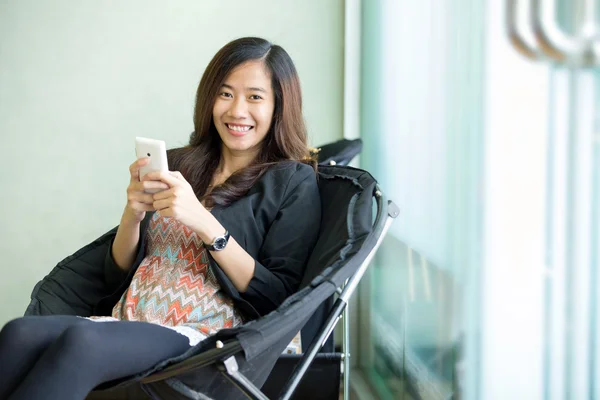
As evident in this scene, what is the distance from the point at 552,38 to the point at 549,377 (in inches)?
23.4

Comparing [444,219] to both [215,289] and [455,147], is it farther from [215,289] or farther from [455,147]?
[215,289]

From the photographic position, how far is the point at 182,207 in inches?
64.9

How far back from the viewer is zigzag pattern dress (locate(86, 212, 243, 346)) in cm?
171

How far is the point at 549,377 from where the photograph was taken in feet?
4.14

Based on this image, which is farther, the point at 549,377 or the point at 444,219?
the point at 444,219

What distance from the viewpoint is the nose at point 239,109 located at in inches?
75.4

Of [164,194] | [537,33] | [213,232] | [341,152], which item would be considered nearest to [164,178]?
[164,194]

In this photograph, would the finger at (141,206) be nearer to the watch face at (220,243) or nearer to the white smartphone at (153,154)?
the white smartphone at (153,154)

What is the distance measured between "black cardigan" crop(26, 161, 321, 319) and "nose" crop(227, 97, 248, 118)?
0.53 feet

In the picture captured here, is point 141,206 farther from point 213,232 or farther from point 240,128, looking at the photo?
point 240,128

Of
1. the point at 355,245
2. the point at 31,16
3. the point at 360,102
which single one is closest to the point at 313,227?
the point at 355,245

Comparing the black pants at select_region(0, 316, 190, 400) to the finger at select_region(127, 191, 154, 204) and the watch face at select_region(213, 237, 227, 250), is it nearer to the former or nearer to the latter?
the watch face at select_region(213, 237, 227, 250)

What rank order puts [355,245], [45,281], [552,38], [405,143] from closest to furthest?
[552,38], [355,245], [45,281], [405,143]

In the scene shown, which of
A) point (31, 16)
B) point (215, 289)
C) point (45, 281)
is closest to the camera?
point (215, 289)
